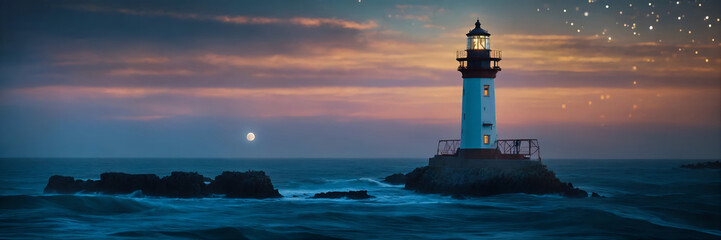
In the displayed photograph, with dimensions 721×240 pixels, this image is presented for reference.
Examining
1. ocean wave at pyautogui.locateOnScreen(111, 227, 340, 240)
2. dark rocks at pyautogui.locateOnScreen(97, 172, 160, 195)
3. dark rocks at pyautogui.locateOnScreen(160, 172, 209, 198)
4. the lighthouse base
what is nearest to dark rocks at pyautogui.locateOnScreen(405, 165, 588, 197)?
the lighthouse base

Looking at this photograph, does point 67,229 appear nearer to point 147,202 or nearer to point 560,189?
point 147,202

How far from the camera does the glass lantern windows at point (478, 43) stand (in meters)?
38.9

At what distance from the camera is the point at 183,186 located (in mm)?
36656

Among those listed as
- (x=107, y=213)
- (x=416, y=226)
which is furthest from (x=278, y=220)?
(x=107, y=213)

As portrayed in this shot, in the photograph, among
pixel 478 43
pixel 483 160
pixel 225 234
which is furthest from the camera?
pixel 478 43

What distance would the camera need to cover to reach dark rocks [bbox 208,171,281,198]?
37.2 metres

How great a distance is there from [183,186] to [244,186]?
3.13 meters

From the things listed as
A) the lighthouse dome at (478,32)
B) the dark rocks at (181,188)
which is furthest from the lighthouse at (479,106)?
the dark rocks at (181,188)

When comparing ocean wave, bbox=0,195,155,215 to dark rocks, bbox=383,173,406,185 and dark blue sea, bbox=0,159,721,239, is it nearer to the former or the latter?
dark blue sea, bbox=0,159,721,239

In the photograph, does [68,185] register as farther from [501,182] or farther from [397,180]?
[397,180]

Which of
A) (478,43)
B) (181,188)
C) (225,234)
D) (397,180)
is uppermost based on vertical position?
(478,43)

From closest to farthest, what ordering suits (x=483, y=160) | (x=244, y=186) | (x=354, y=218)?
(x=354, y=218) < (x=483, y=160) < (x=244, y=186)

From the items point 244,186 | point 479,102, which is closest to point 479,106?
point 479,102

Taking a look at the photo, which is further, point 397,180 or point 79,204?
point 397,180
